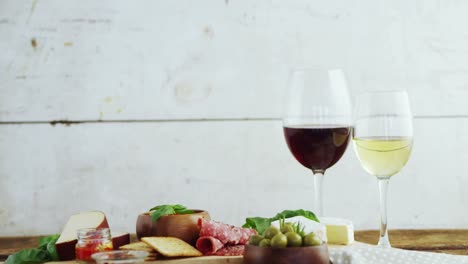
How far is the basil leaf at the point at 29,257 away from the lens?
3.89 ft

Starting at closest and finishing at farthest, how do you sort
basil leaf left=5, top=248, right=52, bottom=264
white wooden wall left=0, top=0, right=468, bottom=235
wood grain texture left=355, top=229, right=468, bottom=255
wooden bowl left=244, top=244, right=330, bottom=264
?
wooden bowl left=244, top=244, right=330, bottom=264 < basil leaf left=5, top=248, right=52, bottom=264 < wood grain texture left=355, top=229, right=468, bottom=255 < white wooden wall left=0, top=0, right=468, bottom=235

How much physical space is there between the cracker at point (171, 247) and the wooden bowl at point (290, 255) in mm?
164

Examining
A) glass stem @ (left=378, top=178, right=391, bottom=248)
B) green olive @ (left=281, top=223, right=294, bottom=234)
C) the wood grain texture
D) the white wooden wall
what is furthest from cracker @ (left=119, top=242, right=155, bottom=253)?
the white wooden wall

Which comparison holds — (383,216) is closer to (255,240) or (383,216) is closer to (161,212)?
(255,240)

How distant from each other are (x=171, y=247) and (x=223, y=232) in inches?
3.5

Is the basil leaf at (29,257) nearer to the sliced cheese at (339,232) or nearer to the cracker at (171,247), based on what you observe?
the cracker at (171,247)

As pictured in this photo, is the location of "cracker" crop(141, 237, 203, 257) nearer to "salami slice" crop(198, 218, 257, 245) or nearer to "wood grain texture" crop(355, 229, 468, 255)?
"salami slice" crop(198, 218, 257, 245)

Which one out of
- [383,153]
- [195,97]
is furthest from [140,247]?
[195,97]

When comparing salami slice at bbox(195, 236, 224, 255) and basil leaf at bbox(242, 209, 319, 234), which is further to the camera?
basil leaf at bbox(242, 209, 319, 234)

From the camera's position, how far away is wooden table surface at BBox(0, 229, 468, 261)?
1.46 meters

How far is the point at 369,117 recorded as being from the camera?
41.6 inches

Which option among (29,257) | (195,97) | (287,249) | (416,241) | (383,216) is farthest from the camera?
(195,97)

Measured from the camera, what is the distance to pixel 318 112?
1.12 m

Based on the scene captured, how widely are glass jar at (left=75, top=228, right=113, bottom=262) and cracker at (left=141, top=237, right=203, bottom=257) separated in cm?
7
